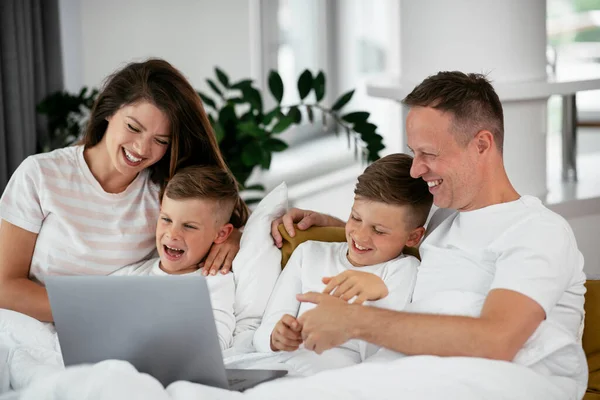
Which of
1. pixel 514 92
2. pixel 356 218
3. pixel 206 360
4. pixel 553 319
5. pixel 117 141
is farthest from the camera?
pixel 514 92

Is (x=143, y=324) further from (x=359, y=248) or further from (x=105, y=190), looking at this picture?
(x=105, y=190)

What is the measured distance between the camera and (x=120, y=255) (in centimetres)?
244

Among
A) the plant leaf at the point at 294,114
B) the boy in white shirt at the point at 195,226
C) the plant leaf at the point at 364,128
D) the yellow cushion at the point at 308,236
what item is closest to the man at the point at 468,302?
the yellow cushion at the point at 308,236

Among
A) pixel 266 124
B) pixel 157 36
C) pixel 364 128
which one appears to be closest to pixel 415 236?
pixel 364 128

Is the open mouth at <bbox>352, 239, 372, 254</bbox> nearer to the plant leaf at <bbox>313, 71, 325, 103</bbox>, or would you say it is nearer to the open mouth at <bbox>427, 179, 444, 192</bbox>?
the open mouth at <bbox>427, 179, 444, 192</bbox>

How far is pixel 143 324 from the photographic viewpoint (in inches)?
66.9

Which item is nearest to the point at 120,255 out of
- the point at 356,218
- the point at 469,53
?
the point at 356,218

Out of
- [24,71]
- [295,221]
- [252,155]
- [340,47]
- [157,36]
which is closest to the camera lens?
[295,221]

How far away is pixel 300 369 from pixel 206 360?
36cm

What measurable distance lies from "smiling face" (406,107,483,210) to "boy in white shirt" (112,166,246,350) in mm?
623

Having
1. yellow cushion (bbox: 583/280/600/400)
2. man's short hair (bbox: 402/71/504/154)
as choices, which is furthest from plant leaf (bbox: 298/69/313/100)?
yellow cushion (bbox: 583/280/600/400)

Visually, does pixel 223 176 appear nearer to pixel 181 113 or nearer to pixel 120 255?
pixel 181 113

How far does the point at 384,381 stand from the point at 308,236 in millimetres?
756

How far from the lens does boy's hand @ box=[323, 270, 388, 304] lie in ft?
6.15
